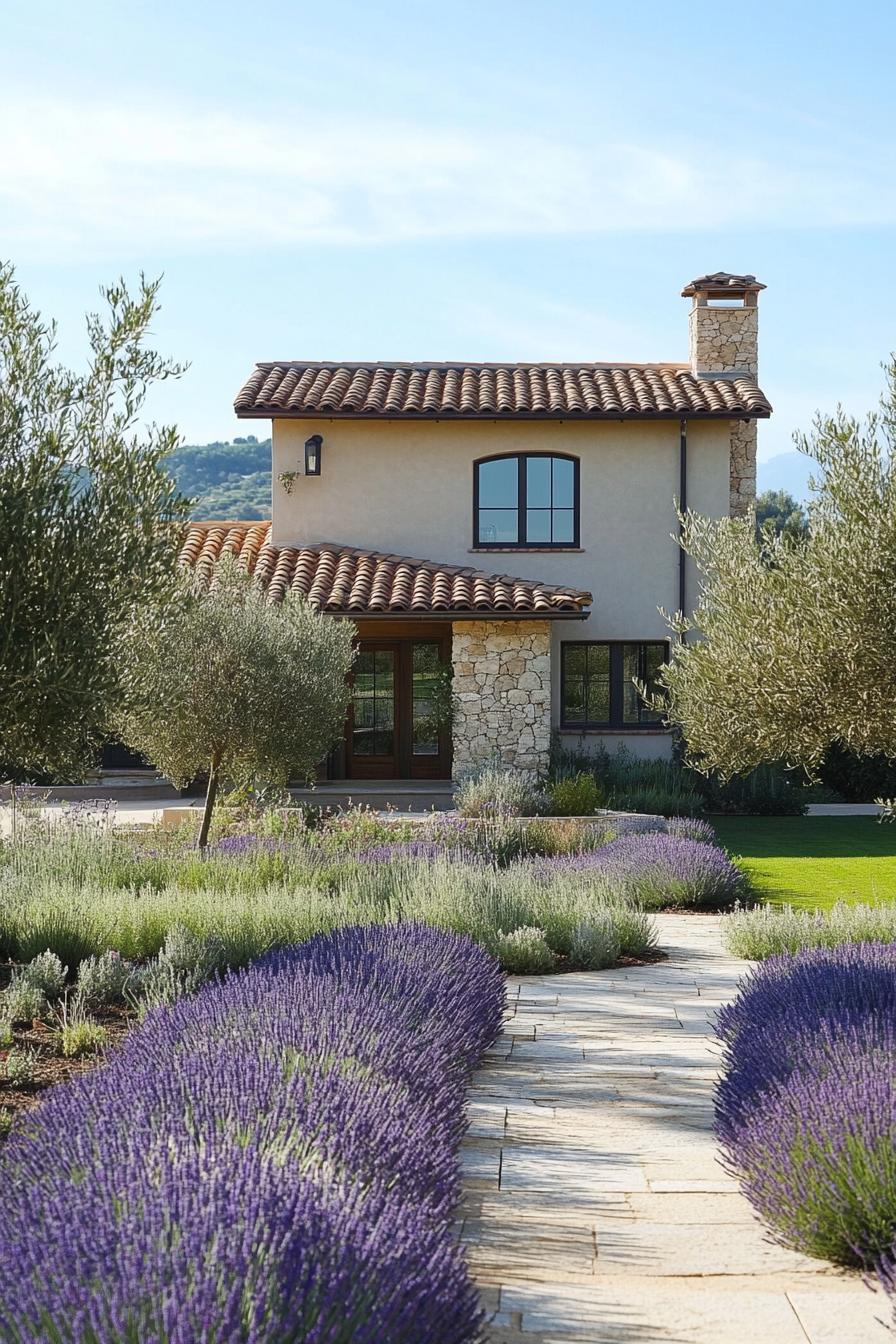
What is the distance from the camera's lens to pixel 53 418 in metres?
7.15

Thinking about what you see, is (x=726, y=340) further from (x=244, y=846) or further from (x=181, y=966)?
(x=181, y=966)

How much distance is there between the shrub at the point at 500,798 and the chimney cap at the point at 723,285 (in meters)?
9.68

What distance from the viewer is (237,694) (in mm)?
13039

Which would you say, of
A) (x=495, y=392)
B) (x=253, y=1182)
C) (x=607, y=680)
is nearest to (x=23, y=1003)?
(x=253, y=1182)

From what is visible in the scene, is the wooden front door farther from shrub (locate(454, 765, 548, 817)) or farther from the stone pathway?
the stone pathway

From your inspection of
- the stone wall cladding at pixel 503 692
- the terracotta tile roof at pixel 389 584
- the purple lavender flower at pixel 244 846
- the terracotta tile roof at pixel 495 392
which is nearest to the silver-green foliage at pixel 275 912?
the purple lavender flower at pixel 244 846

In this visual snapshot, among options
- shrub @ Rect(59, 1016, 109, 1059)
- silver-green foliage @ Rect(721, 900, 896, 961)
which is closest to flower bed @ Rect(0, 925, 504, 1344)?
shrub @ Rect(59, 1016, 109, 1059)

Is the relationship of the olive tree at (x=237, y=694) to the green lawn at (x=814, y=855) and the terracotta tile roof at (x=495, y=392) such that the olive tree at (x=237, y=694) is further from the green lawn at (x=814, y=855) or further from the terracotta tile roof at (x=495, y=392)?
the terracotta tile roof at (x=495, y=392)

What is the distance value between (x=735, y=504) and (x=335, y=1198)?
814 inches

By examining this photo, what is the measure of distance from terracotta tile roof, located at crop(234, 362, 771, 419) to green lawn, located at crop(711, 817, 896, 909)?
690 centimetres

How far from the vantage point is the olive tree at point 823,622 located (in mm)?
9242

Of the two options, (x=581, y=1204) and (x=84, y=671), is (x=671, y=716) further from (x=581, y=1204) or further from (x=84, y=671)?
(x=581, y=1204)

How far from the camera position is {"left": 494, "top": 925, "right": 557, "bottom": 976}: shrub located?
29.2 feet

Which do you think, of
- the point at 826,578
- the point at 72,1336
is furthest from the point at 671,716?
the point at 72,1336
